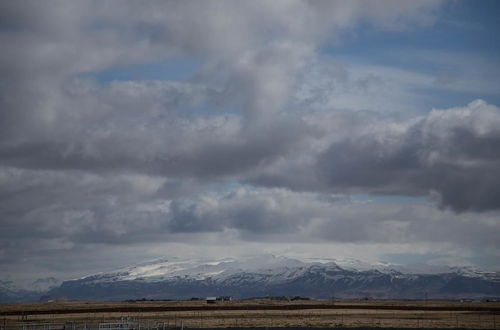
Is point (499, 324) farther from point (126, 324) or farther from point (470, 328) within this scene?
point (126, 324)

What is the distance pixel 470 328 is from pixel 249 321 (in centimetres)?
3971

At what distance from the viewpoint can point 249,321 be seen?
128 meters

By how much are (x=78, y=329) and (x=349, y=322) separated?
45.9 meters

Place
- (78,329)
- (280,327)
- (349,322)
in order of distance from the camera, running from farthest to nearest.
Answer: (349,322) < (280,327) < (78,329)

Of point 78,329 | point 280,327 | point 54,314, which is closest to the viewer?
point 78,329

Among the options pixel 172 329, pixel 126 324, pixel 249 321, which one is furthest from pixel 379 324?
pixel 126 324

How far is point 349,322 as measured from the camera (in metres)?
122

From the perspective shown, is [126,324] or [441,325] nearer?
[126,324]

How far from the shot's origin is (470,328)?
107375 mm

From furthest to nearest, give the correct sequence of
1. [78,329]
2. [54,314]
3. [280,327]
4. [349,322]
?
[54,314] < [349,322] < [280,327] < [78,329]

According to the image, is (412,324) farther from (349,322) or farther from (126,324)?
(126,324)

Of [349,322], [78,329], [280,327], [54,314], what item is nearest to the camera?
[78,329]

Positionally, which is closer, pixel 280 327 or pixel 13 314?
pixel 280 327

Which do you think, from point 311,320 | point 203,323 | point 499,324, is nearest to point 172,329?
point 203,323
